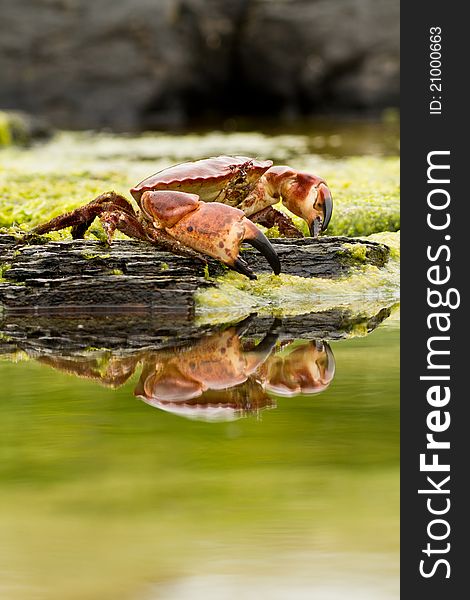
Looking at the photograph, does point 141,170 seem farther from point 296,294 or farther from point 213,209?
point 213,209

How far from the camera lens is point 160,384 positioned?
173 inches

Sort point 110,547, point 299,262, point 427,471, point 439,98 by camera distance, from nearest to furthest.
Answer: point 110,547 < point 427,471 < point 299,262 < point 439,98

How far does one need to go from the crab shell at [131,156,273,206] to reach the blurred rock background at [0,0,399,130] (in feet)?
40.0

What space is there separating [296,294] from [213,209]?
0.83 meters

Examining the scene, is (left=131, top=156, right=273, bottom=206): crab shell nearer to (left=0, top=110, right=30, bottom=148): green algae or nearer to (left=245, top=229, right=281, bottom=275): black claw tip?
(left=245, top=229, right=281, bottom=275): black claw tip

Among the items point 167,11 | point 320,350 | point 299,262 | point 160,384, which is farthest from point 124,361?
Answer: point 167,11

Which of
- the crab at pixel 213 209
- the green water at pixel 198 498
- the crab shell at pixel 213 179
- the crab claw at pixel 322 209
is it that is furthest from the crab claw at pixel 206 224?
the green water at pixel 198 498

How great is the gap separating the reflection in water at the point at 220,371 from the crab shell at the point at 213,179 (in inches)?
29.2

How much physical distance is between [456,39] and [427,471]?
4.34 m

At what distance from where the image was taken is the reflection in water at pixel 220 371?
162 inches

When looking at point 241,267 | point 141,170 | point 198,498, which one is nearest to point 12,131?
point 141,170

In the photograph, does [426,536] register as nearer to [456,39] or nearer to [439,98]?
[439,98]

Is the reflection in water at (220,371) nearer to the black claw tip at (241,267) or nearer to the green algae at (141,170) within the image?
the black claw tip at (241,267)

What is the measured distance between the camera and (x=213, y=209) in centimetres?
539
